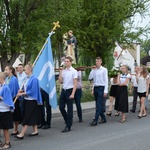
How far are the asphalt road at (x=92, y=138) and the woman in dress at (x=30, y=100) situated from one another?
14.2 inches

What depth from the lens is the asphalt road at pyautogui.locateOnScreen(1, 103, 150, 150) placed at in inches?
283

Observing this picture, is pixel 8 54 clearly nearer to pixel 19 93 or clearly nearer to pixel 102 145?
pixel 19 93

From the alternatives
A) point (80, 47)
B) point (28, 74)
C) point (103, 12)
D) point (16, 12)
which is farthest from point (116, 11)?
point (28, 74)

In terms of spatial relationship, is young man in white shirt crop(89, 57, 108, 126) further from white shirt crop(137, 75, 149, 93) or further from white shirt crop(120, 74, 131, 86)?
white shirt crop(137, 75, 149, 93)

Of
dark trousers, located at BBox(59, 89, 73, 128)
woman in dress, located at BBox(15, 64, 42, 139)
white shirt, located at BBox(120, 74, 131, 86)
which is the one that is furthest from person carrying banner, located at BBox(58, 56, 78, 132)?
white shirt, located at BBox(120, 74, 131, 86)

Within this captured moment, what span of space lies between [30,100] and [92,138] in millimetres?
1606

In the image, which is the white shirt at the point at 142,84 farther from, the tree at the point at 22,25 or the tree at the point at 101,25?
the tree at the point at 101,25

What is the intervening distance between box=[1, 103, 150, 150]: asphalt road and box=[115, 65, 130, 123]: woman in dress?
46 cm

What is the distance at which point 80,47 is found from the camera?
2353cm

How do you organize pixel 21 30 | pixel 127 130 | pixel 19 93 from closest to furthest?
pixel 19 93 → pixel 127 130 → pixel 21 30

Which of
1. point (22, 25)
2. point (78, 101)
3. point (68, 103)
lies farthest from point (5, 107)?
point (22, 25)

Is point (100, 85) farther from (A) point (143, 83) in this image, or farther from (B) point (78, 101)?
(A) point (143, 83)

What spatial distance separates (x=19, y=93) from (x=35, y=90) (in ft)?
1.16

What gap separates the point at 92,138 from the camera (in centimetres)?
801
